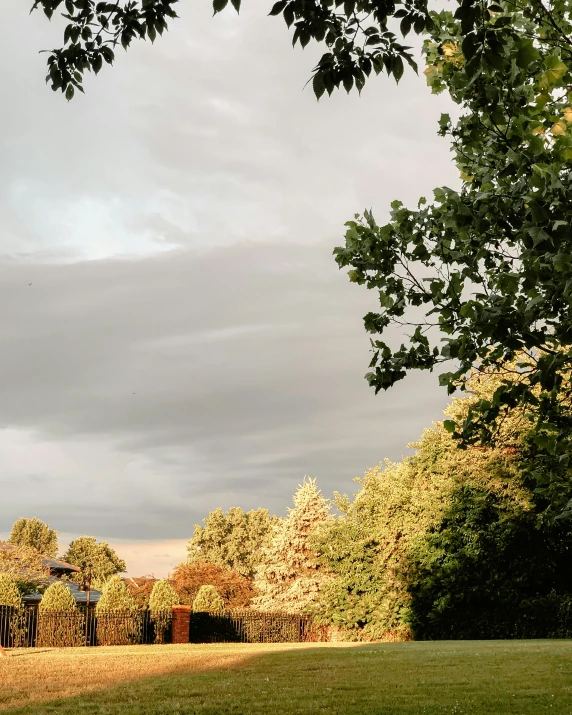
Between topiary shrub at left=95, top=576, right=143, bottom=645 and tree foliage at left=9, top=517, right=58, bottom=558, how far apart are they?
59.1 meters

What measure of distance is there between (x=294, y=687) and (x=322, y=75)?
10457 millimetres

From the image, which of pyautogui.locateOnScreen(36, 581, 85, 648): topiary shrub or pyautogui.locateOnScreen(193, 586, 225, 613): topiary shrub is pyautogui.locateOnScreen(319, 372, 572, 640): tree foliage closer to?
pyautogui.locateOnScreen(193, 586, 225, 613): topiary shrub

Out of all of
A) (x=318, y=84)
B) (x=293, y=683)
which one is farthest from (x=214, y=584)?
(x=318, y=84)

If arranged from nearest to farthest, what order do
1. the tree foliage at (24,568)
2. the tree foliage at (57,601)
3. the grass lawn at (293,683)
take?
the grass lawn at (293,683)
the tree foliage at (57,601)
the tree foliage at (24,568)

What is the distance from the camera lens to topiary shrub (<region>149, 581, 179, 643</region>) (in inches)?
1146

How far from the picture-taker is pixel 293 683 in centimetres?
1329

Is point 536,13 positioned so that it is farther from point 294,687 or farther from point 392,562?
point 392,562

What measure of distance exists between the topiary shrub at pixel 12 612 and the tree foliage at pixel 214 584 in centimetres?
2045

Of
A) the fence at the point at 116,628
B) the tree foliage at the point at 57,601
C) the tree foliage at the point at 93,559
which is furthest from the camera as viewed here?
the tree foliage at the point at 93,559

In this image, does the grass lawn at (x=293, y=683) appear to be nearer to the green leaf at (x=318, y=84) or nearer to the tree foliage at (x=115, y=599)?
the green leaf at (x=318, y=84)

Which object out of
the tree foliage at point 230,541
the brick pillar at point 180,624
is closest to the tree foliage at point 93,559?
the tree foliage at point 230,541

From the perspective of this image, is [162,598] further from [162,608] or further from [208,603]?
[208,603]

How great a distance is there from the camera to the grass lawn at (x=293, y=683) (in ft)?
35.0

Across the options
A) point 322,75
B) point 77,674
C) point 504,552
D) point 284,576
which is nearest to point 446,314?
point 322,75
